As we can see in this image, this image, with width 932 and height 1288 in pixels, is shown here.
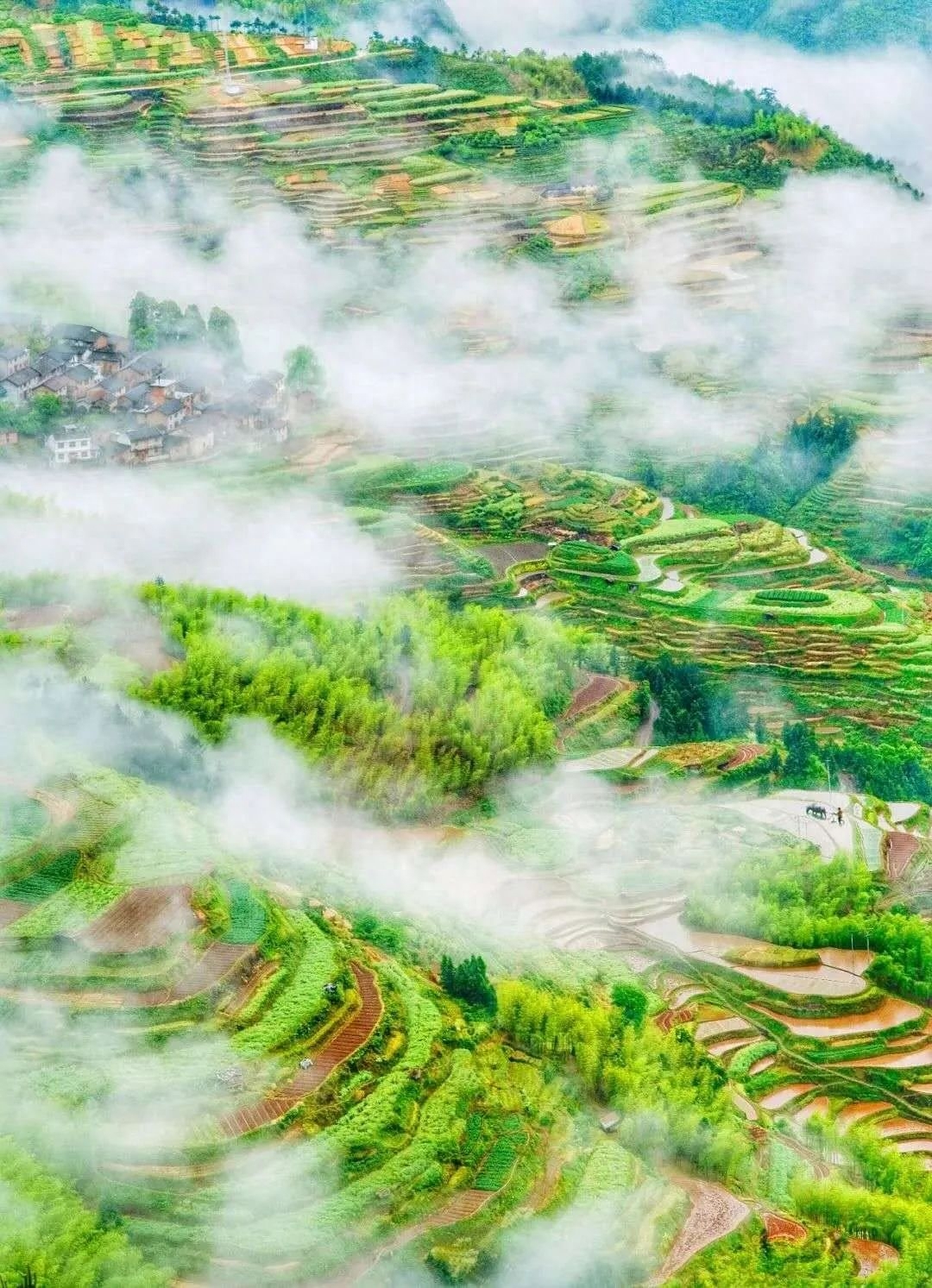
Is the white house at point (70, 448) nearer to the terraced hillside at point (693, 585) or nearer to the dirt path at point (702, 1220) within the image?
the terraced hillside at point (693, 585)

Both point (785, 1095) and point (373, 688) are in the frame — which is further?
point (373, 688)

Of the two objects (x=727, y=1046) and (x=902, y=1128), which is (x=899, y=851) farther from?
(x=902, y=1128)

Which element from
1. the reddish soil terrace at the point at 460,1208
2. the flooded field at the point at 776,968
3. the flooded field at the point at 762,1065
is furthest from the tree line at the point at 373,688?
the reddish soil terrace at the point at 460,1208

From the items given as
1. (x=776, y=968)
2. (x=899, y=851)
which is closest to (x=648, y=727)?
(x=899, y=851)

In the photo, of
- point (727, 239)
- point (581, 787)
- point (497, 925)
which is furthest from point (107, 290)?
point (497, 925)

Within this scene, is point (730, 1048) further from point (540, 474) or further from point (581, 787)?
point (540, 474)
